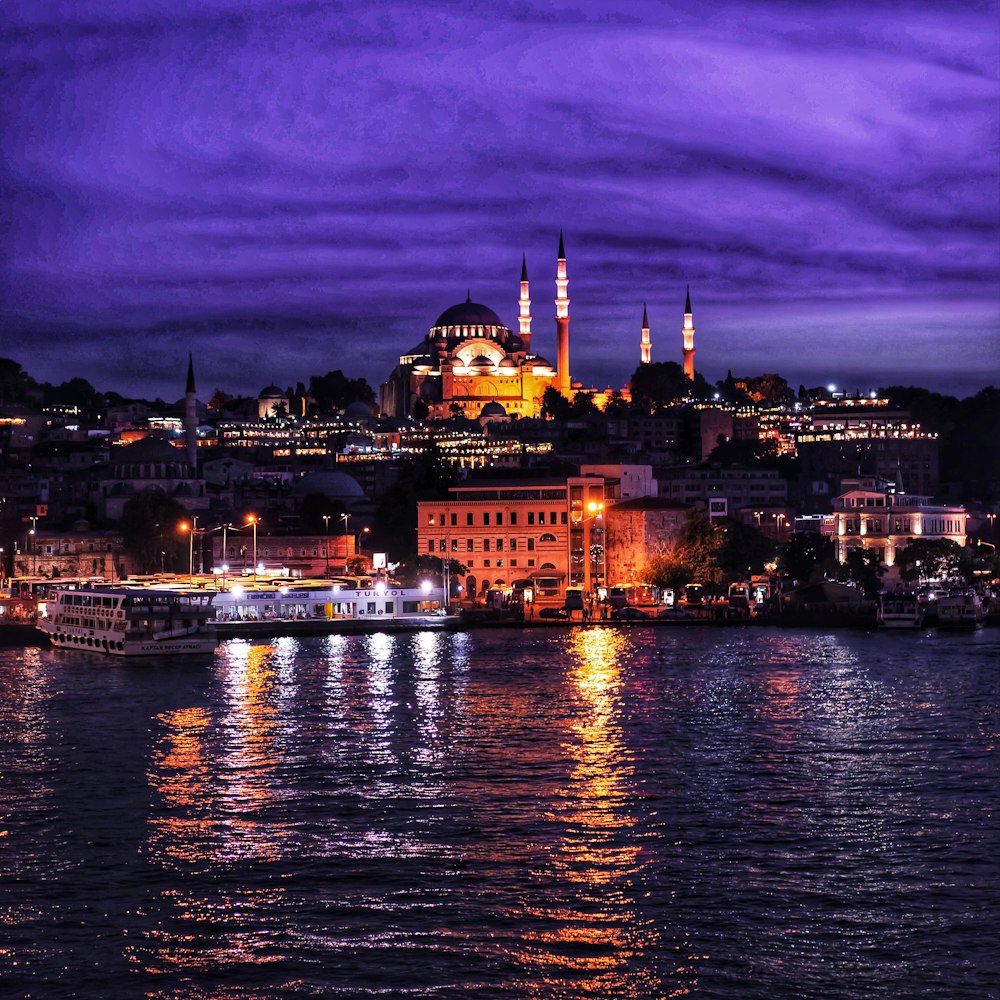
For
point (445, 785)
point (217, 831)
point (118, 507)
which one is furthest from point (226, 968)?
point (118, 507)

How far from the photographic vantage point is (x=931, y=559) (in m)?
75.3

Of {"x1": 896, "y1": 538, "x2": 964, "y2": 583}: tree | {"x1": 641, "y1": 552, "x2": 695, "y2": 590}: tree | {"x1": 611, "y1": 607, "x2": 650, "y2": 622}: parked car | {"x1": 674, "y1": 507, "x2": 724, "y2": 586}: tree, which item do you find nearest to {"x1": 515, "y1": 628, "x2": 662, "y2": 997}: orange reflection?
{"x1": 611, "y1": 607, "x2": 650, "y2": 622}: parked car

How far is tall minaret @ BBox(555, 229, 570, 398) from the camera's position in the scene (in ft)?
438

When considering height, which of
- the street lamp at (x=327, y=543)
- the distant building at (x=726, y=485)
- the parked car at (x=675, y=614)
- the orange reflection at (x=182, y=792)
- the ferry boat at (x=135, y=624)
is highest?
the distant building at (x=726, y=485)

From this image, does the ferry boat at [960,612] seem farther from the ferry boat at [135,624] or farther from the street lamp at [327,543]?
the street lamp at [327,543]

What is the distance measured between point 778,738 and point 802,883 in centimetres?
1134

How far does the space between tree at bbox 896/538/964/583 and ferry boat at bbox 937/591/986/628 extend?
41.6 feet

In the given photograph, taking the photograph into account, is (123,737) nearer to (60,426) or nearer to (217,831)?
(217,831)

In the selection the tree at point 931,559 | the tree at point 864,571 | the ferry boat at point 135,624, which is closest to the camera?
the ferry boat at point 135,624

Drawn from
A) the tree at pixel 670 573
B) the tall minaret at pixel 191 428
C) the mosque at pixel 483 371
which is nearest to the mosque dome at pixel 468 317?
the mosque at pixel 483 371

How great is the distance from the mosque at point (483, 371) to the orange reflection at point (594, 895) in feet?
365

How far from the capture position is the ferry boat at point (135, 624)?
49.5m

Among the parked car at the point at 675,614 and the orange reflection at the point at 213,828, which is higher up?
the parked car at the point at 675,614

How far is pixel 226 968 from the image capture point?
16062 mm
